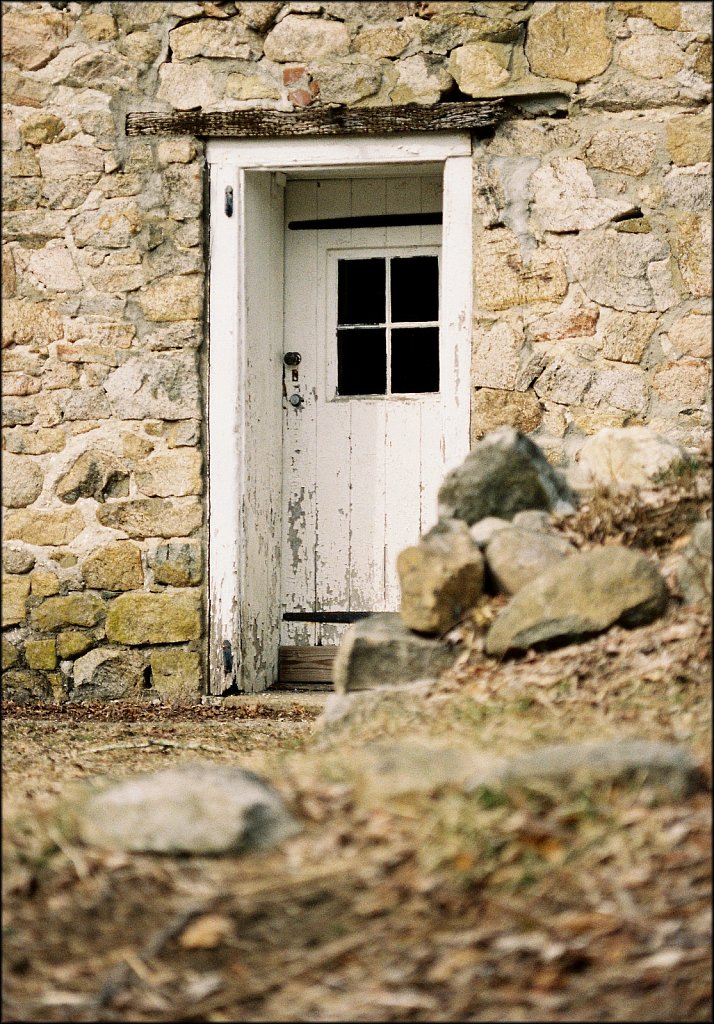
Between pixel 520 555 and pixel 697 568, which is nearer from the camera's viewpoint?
pixel 697 568

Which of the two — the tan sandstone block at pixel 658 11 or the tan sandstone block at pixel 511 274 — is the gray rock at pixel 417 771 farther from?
the tan sandstone block at pixel 658 11

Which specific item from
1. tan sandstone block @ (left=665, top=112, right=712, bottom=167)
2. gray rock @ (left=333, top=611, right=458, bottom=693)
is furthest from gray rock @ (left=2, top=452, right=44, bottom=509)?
tan sandstone block @ (left=665, top=112, right=712, bottom=167)

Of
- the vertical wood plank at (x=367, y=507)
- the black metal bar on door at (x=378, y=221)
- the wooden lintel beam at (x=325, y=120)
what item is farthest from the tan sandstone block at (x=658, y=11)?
the vertical wood plank at (x=367, y=507)

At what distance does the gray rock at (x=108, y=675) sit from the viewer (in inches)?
208

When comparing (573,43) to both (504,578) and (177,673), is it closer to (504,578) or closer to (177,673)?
(504,578)

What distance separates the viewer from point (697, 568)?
3.43 meters

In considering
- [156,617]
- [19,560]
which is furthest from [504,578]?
[19,560]

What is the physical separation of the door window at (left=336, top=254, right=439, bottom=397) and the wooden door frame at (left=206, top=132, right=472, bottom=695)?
1.21ft

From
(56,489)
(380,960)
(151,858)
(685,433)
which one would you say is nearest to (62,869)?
(151,858)

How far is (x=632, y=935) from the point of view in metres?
2.14

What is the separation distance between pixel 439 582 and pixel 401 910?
1.41m

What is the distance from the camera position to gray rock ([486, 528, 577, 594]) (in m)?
3.62

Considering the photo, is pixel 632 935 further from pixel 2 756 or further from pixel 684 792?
pixel 2 756

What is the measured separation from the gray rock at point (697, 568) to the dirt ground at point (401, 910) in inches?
19.5
